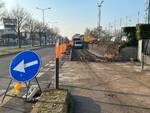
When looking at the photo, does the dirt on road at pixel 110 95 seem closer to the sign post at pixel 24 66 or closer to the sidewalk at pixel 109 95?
the sidewalk at pixel 109 95

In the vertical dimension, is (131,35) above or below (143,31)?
below

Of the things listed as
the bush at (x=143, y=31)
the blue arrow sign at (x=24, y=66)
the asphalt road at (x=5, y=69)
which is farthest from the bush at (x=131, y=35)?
the blue arrow sign at (x=24, y=66)

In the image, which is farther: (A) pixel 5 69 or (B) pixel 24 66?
(A) pixel 5 69

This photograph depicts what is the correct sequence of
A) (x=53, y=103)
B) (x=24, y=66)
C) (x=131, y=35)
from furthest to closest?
(x=131, y=35) < (x=24, y=66) < (x=53, y=103)

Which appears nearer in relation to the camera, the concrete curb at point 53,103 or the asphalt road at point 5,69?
the concrete curb at point 53,103

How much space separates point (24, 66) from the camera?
9.28 m

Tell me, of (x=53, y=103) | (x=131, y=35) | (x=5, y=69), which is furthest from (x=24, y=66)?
(x=131, y=35)

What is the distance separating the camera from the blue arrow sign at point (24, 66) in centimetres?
924

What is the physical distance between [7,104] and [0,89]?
3.36 metres

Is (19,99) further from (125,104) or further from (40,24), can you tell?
(40,24)

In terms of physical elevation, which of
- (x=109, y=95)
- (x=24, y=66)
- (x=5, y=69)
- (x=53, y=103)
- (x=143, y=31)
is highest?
(x=143, y=31)

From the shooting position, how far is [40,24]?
10712 centimetres

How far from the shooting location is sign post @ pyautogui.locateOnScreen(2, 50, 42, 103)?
9242mm

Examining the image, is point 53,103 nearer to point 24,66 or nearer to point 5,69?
point 24,66
